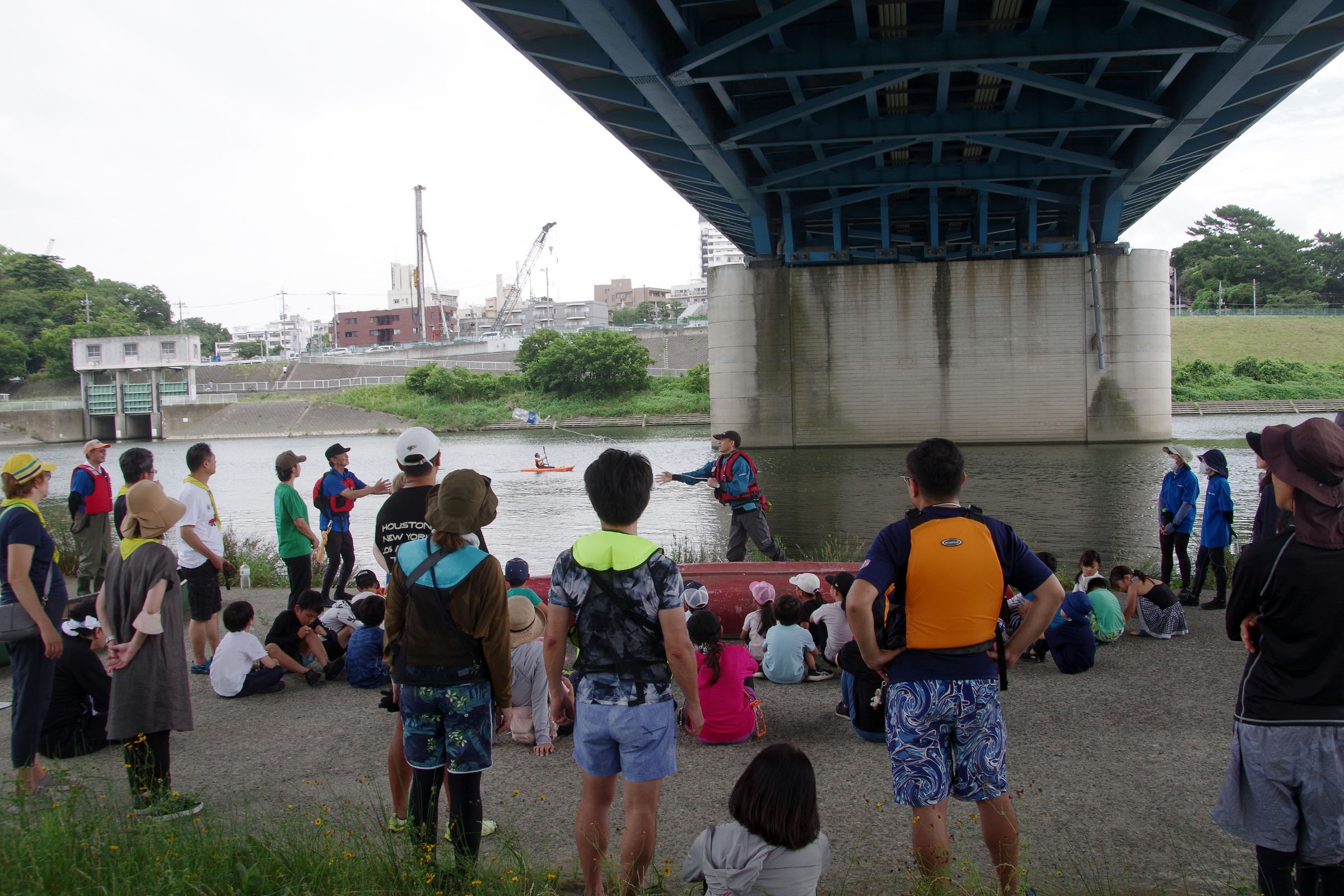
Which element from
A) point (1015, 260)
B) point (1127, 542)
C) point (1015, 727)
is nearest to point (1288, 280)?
point (1015, 260)

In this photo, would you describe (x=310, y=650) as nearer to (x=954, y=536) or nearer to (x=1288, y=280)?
(x=954, y=536)

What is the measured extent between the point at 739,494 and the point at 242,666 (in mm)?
5431

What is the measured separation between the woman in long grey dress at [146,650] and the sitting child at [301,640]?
2224 millimetres

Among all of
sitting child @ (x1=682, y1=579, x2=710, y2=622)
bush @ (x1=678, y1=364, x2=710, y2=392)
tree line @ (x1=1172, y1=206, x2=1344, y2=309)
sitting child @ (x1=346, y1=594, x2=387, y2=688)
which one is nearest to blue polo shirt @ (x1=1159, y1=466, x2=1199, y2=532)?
sitting child @ (x1=682, y1=579, x2=710, y2=622)

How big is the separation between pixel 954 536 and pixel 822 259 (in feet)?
109

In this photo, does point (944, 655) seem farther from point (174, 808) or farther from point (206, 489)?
point (206, 489)

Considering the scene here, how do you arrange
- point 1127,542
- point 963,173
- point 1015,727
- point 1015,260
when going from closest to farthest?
point 1015,727 < point 1127,542 < point 963,173 < point 1015,260

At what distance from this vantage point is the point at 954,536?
10.4ft

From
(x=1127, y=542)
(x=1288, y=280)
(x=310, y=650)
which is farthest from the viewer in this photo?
(x=1288, y=280)

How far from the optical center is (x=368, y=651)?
653cm

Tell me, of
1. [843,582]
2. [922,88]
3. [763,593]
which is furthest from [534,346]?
[843,582]

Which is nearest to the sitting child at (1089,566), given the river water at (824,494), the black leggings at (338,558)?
the river water at (824,494)

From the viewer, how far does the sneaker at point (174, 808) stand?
405 cm

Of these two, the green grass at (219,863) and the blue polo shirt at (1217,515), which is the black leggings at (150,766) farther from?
the blue polo shirt at (1217,515)
